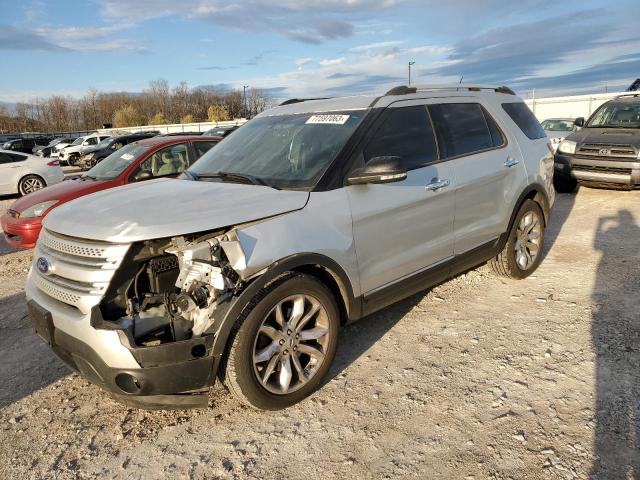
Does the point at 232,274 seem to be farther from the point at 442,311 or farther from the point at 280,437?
the point at 442,311

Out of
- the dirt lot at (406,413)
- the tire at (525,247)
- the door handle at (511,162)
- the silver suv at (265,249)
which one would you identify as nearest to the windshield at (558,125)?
the tire at (525,247)

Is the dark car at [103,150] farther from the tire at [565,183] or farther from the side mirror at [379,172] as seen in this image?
the side mirror at [379,172]

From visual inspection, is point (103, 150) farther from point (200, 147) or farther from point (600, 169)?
point (600, 169)

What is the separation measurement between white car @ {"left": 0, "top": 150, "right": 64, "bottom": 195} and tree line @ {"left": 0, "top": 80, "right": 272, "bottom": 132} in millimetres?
74431

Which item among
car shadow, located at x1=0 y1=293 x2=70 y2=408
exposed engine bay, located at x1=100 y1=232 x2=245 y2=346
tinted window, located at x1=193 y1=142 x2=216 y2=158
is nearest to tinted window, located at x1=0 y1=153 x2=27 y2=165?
tinted window, located at x1=193 y1=142 x2=216 y2=158

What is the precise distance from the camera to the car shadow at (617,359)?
2576 mm

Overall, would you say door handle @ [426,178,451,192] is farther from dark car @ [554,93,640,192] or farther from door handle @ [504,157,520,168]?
dark car @ [554,93,640,192]

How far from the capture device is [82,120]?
95.9 metres

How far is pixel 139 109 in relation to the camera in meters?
89.1

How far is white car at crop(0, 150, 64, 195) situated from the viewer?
489 inches

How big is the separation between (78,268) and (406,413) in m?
2.12

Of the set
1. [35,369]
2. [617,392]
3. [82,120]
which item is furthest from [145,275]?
[82,120]

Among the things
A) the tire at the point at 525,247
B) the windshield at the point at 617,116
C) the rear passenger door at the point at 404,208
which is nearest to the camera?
the rear passenger door at the point at 404,208

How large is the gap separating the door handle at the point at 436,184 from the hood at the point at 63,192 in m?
4.81
